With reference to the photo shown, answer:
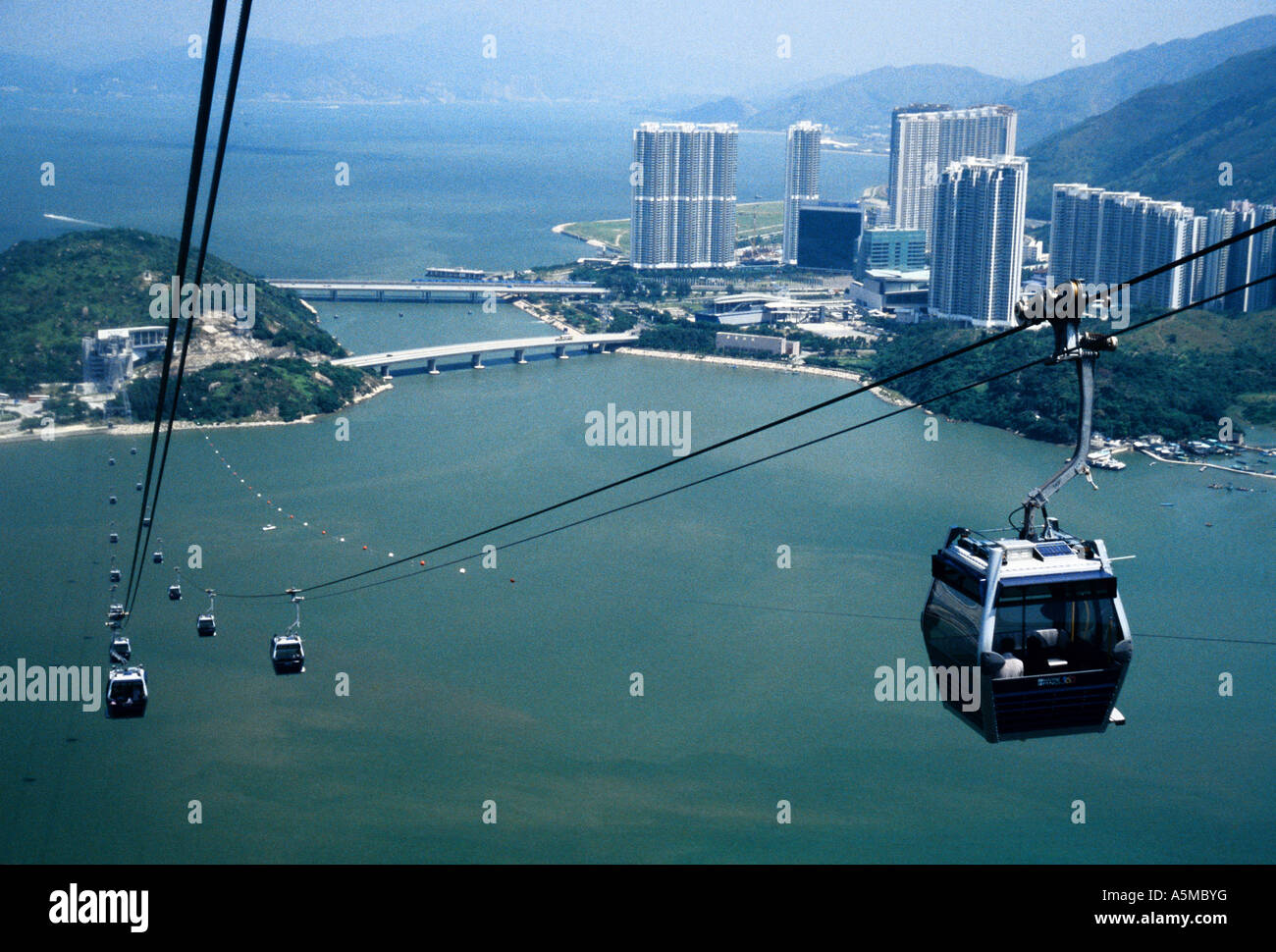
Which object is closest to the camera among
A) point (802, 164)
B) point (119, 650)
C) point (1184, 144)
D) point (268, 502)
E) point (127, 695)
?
point (127, 695)

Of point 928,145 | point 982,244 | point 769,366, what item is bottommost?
point 769,366

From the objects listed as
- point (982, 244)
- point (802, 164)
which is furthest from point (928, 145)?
point (982, 244)

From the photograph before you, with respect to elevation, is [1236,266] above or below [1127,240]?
below

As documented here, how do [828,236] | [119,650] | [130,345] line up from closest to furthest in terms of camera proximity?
1. [119,650]
2. [130,345]
3. [828,236]

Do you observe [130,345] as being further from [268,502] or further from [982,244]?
[982,244]

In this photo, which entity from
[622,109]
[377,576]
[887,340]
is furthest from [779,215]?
[622,109]

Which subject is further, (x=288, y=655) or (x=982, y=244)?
(x=982, y=244)
